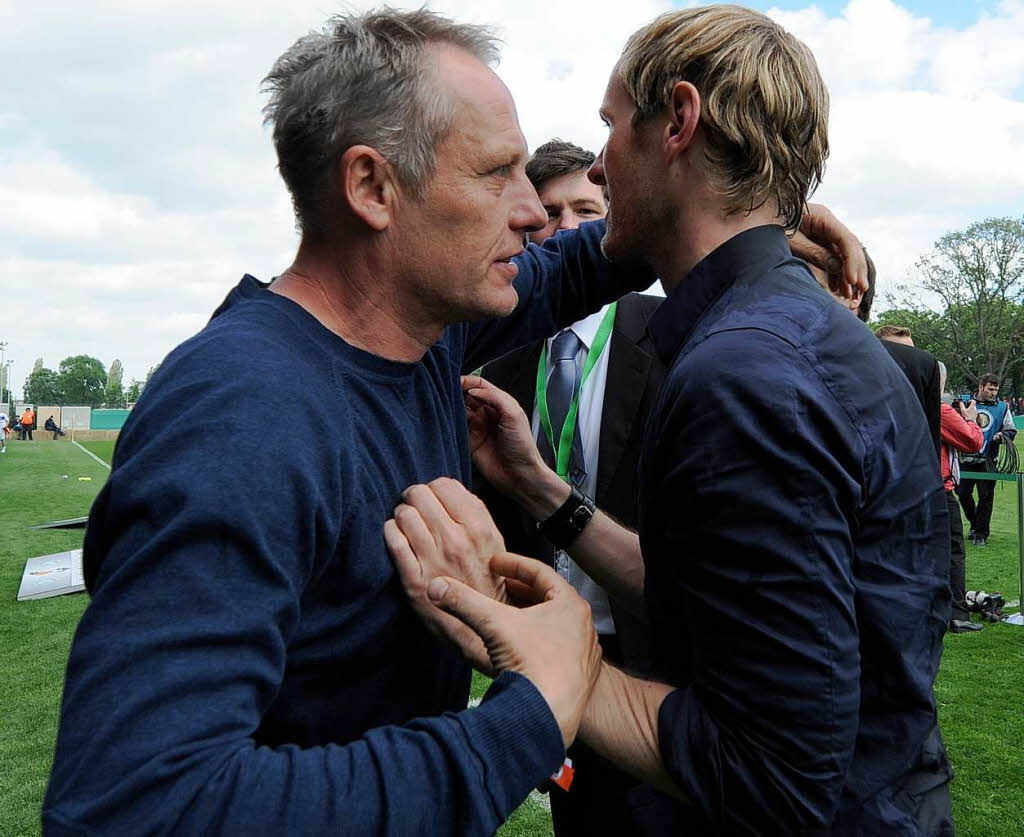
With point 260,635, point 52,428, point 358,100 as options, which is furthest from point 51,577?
point 52,428

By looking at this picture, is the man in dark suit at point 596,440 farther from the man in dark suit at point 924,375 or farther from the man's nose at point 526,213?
the man in dark suit at point 924,375

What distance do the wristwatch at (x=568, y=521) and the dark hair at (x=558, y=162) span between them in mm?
2221

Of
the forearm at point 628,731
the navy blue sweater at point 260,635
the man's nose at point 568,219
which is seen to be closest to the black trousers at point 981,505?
the man's nose at point 568,219

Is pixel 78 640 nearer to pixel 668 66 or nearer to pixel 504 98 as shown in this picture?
pixel 504 98

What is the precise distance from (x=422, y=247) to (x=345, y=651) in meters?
0.81

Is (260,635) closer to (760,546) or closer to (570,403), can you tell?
(760,546)

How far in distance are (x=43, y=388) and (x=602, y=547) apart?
15016 cm

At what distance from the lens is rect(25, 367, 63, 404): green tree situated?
13188 cm

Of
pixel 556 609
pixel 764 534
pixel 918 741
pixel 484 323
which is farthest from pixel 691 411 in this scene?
pixel 484 323

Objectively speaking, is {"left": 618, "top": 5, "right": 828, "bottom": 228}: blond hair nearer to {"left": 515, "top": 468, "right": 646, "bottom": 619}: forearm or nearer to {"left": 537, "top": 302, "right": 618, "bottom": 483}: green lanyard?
{"left": 515, "top": 468, "right": 646, "bottom": 619}: forearm

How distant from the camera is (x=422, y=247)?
1.76m

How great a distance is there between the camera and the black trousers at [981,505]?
12375 millimetres

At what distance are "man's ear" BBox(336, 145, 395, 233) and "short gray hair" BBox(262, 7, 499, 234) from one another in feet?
0.07

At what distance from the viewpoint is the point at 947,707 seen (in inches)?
232
